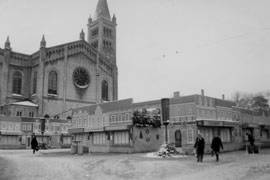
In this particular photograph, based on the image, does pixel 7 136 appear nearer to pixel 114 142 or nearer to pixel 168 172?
pixel 114 142

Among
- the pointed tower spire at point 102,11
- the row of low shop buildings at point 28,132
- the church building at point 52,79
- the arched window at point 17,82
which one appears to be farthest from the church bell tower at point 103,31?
the row of low shop buildings at point 28,132

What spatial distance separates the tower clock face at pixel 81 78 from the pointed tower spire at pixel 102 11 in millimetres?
26335

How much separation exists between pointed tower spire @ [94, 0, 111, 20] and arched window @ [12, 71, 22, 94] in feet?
111

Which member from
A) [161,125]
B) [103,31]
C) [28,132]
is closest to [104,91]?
[103,31]

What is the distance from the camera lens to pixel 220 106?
1288 inches

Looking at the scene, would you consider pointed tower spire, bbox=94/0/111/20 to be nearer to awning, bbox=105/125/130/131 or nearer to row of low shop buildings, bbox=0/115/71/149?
row of low shop buildings, bbox=0/115/71/149

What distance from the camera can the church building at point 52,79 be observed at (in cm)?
6112

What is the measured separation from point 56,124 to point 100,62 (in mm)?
21980

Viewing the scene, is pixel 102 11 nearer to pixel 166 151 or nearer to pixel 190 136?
pixel 190 136

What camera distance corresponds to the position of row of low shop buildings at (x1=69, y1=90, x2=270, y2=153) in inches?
1142

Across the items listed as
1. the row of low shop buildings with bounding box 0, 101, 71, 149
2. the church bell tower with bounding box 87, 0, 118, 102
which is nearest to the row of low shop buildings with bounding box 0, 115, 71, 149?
the row of low shop buildings with bounding box 0, 101, 71, 149

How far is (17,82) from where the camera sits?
64875 mm

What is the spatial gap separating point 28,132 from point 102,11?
164 feet

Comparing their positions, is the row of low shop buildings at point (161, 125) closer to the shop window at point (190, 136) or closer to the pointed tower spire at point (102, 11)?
the shop window at point (190, 136)
